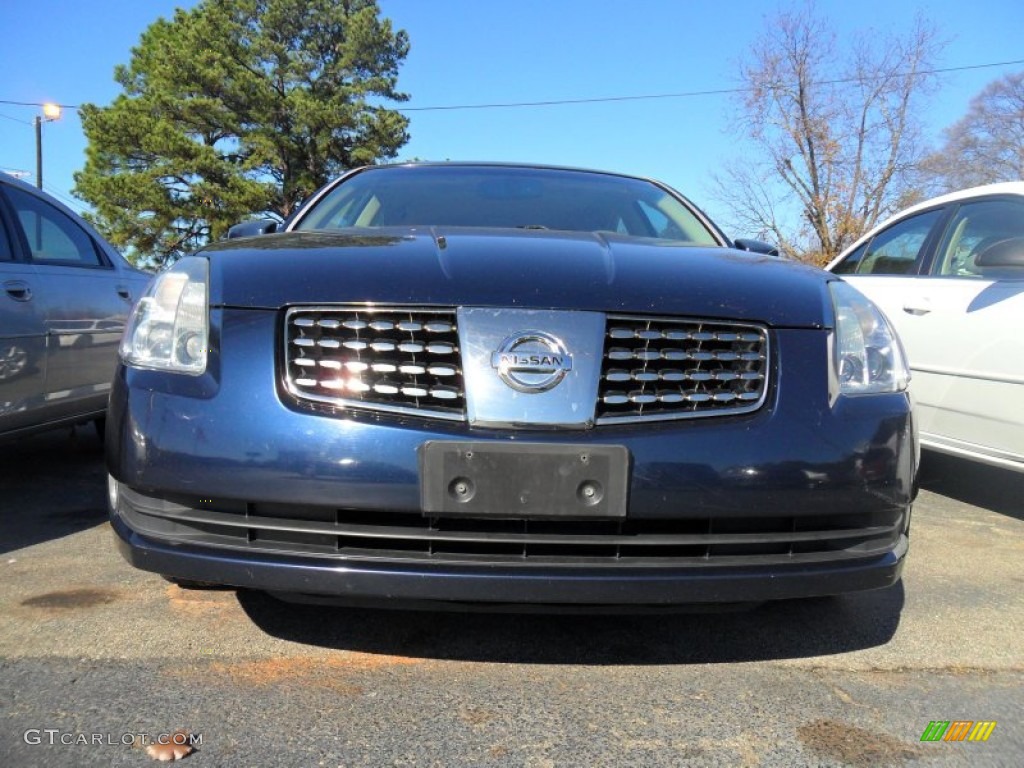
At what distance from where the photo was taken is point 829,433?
74.0 inches

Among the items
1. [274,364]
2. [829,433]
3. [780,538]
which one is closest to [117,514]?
[274,364]

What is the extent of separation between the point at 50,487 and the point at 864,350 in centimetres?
383

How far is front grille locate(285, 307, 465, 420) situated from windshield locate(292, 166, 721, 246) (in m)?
1.08

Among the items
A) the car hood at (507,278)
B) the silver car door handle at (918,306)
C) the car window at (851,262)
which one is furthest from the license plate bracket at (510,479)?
the car window at (851,262)

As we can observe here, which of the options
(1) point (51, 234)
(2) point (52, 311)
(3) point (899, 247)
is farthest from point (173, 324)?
(3) point (899, 247)

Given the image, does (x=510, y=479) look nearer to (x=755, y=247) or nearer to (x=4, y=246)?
(x=755, y=247)

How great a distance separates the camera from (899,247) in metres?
4.61

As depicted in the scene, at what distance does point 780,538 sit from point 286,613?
1.45 metres

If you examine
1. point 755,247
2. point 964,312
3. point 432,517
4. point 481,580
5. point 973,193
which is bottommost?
point 481,580

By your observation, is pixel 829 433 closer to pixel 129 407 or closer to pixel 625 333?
pixel 625 333

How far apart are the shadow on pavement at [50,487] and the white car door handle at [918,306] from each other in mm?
3975

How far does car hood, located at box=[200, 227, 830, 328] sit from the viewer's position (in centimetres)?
188

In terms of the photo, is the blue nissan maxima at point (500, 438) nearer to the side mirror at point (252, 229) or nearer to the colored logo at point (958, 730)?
the colored logo at point (958, 730)

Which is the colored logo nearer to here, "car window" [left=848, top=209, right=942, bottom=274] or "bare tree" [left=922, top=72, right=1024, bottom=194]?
"car window" [left=848, top=209, right=942, bottom=274]
